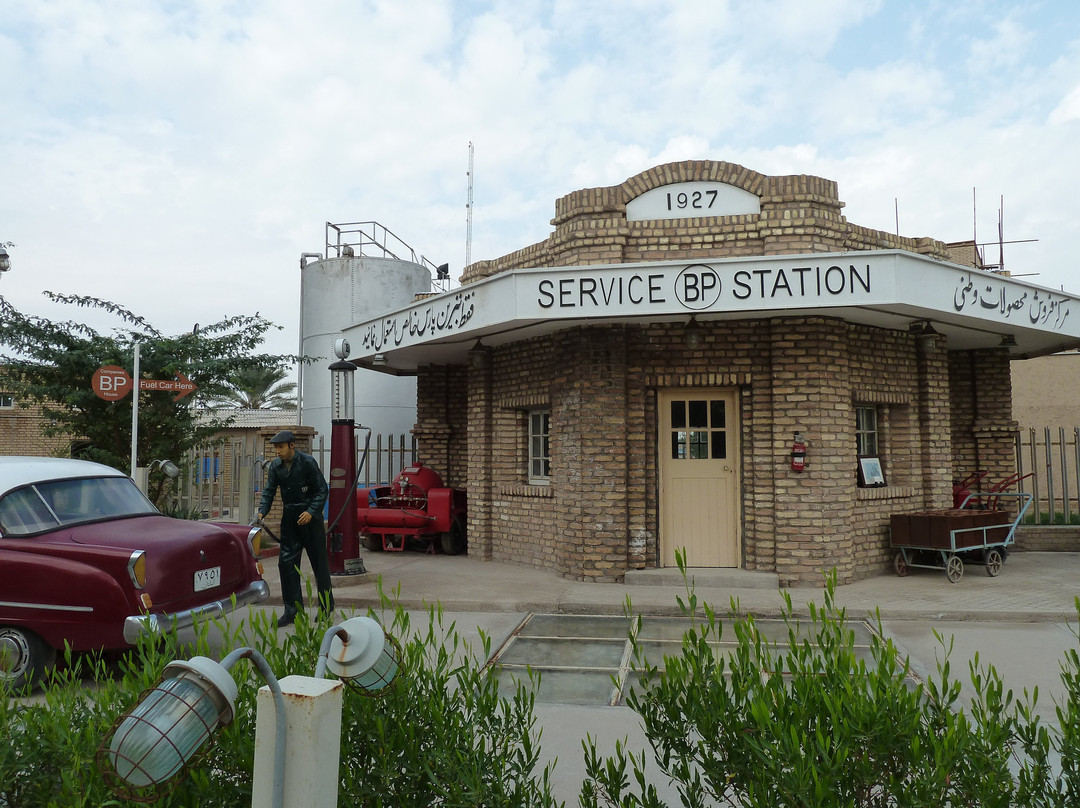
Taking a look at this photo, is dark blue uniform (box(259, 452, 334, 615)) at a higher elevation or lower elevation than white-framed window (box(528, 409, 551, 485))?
lower

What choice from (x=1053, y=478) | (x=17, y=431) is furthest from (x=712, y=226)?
(x=17, y=431)

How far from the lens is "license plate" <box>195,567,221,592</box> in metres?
5.82

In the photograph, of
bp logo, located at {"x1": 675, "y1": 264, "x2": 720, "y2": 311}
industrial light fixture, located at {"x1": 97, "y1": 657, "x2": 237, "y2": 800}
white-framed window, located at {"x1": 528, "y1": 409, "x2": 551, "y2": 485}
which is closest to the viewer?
industrial light fixture, located at {"x1": 97, "y1": 657, "x2": 237, "y2": 800}

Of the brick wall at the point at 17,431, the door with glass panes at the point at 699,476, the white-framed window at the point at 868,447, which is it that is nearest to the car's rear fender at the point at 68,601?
the door with glass panes at the point at 699,476

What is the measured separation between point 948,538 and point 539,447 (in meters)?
5.26

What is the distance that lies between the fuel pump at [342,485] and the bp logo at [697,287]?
3.95 meters

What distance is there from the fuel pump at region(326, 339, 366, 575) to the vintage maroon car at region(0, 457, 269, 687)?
2611 millimetres

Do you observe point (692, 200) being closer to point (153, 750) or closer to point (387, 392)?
point (153, 750)

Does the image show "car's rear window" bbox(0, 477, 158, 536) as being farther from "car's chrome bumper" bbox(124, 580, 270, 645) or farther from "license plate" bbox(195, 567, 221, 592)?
"car's chrome bumper" bbox(124, 580, 270, 645)

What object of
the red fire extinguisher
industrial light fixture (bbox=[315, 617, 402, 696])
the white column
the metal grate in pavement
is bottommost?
the metal grate in pavement

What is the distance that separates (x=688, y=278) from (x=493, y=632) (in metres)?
4.17

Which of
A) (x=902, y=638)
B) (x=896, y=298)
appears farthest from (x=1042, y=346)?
(x=902, y=638)

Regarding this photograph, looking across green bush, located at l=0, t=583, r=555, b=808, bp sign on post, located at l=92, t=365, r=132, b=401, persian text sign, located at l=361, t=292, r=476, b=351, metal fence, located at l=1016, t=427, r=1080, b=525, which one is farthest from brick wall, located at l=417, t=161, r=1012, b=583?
green bush, located at l=0, t=583, r=555, b=808

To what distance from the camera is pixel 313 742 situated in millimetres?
2043
